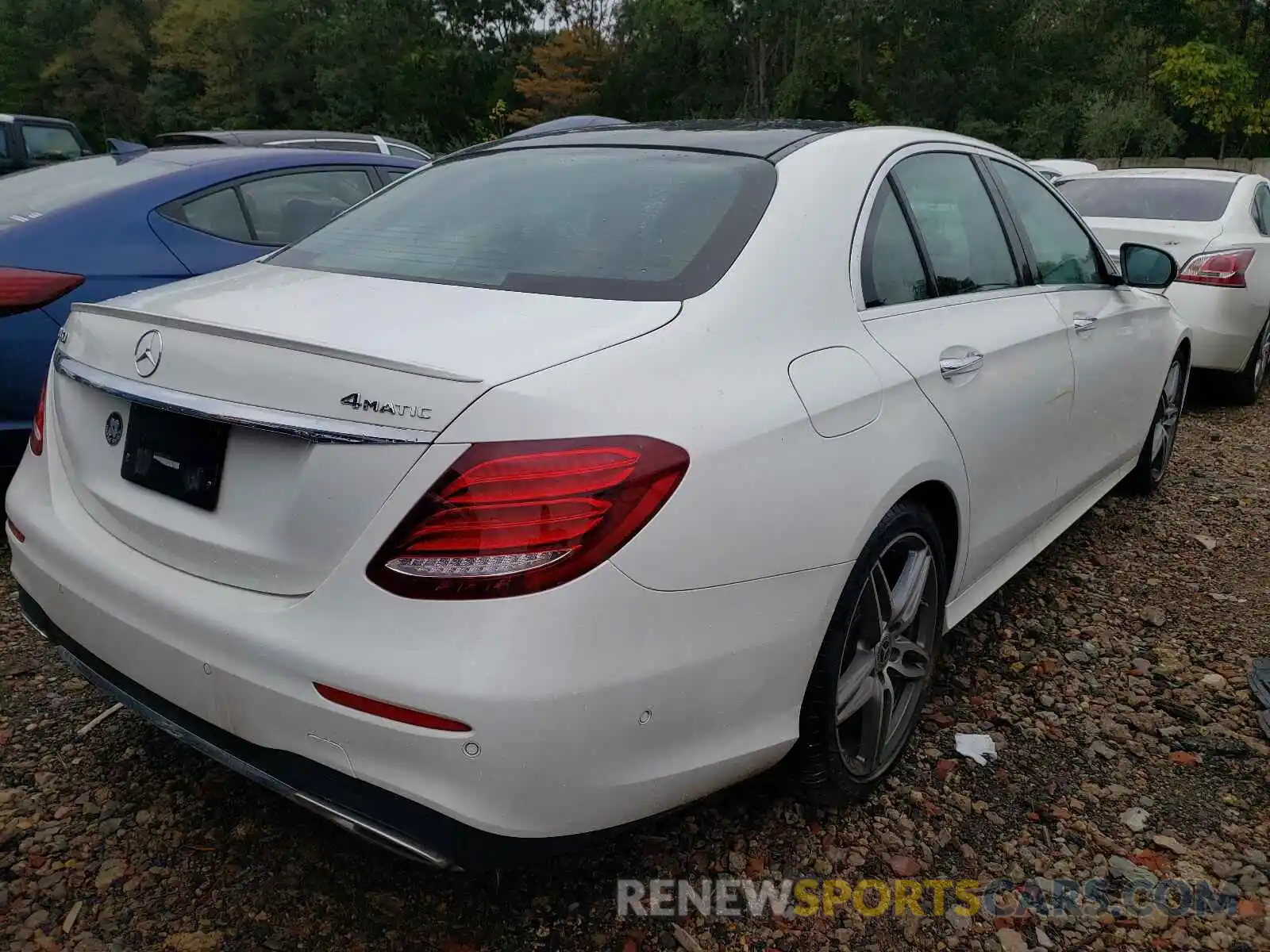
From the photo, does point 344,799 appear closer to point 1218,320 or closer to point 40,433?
point 40,433

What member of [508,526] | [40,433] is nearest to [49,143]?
[40,433]

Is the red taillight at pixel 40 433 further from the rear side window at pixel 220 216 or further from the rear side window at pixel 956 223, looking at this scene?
the rear side window at pixel 956 223

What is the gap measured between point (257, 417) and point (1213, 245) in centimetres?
618

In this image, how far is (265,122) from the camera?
165 feet

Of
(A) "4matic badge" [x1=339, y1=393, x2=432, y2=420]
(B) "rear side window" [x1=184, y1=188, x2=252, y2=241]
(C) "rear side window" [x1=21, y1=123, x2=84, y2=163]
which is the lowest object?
(C) "rear side window" [x1=21, y1=123, x2=84, y2=163]

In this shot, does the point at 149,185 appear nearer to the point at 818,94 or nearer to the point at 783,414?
the point at 783,414

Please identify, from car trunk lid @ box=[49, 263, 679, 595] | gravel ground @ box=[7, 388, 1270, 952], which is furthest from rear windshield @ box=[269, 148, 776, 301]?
gravel ground @ box=[7, 388, 1270, 952]

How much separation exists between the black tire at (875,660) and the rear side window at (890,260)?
508 millimetres

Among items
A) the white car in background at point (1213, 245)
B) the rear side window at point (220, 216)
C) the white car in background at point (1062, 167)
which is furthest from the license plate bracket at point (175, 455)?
the white car in background at point (1062, 167)

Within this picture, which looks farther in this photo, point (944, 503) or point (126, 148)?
point (126, 148)

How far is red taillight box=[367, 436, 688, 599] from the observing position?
4.96ft

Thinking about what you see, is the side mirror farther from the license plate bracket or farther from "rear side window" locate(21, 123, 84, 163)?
"rear side window" locate(21, 123, 84, 163)

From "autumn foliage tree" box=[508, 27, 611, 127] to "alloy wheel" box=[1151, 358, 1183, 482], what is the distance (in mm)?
41098

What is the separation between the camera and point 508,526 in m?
1.52
